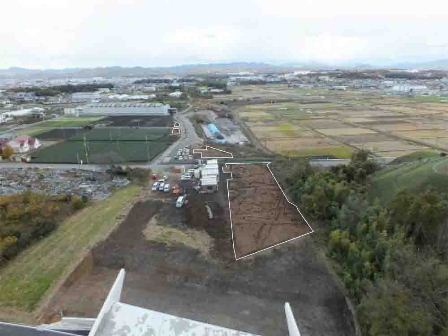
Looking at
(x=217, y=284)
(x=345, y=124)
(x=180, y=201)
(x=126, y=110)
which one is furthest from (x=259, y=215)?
(x=126, y=110)

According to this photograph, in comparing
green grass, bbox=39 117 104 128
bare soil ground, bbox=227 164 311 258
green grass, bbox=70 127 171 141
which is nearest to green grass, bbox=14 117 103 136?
green grass, bbox=39 117 104 128

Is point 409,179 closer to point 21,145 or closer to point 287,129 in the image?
point 287,129

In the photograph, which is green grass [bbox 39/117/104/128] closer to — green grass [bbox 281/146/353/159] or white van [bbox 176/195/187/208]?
green grass [bbox 281/146/353/159]

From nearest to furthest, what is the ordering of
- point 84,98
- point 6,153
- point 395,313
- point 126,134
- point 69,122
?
1. point 395,313
2. point 6,153
3. point 126,134
4. point 69,122
5. point 84,98

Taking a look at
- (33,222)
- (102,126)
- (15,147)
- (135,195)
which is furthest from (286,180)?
(102,126)

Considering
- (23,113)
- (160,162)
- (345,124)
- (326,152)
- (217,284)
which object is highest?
Result: (23,113)

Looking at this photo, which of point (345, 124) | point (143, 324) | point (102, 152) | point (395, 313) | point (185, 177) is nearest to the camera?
point (143, 324)

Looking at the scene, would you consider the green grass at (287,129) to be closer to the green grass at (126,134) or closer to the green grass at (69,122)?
the green grass at (126,134)
